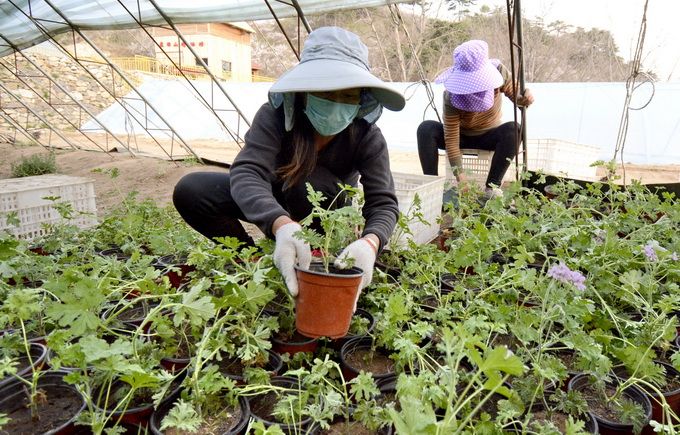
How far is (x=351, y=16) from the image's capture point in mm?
25609

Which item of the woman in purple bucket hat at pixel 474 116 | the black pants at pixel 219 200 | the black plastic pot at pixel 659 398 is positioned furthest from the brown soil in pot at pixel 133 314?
the woman in purple bucket hat at pixel 474 116

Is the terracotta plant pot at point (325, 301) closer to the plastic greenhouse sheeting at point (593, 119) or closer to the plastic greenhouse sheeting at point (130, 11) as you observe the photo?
the plastic greenhouse sheeting at point (130, 11)

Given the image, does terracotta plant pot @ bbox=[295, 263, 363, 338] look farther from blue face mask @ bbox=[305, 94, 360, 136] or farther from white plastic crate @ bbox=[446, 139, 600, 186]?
white plastic crate @ bbox=[446, 139, 600, 186]

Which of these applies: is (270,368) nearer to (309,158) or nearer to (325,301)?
(325,301)

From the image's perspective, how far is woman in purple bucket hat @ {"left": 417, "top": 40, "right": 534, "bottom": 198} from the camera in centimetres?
332

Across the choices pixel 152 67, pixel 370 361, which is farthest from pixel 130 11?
pixel 152 67

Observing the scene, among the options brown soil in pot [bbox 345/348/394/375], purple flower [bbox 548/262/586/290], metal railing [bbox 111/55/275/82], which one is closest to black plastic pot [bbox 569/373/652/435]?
purple flower [bbox 548/262/586/290]

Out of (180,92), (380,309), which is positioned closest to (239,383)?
(380,309)

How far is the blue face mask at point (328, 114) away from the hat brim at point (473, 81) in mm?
1674

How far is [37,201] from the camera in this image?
3.01m

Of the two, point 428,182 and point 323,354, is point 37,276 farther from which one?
point 428,182

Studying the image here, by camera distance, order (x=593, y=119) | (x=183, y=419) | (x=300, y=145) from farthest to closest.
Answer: (x=593, y=119), (x=300, y=145), (x=183, y=419)

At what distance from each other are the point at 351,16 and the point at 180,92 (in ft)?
44.3

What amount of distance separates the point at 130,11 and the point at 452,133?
397 cm
